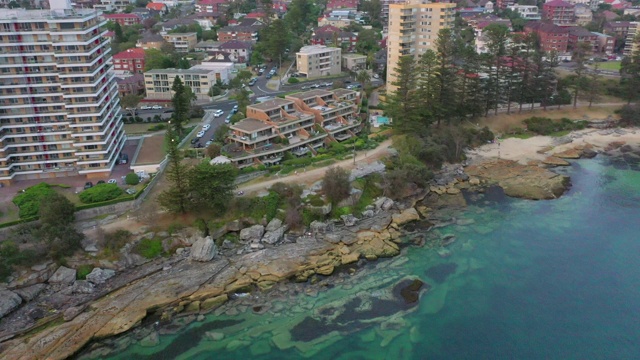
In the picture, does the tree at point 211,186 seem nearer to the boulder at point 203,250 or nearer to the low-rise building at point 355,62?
the boulder at point 203,250

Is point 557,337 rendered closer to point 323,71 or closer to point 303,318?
point 303,318

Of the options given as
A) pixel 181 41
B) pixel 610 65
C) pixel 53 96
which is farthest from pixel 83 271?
pixel 610 65

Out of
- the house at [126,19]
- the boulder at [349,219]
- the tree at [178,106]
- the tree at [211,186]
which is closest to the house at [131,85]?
the tree at [178,106]

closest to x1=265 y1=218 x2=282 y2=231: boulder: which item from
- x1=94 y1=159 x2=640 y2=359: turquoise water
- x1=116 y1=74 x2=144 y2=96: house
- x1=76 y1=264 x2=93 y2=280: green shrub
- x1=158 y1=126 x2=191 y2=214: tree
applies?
x1=158 y1=126 x2=191 y2=214: tree

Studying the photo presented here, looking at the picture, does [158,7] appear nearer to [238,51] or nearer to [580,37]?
[238,51]

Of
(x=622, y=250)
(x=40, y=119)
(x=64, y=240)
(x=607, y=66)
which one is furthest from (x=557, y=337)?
(x=607, y=66)

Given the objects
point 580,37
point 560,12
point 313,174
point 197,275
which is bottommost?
point 197,275

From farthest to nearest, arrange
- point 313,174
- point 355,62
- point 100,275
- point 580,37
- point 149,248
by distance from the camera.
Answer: point 580,37 < point 355,62 < point 313,174 < point 149,248 < point 100,275
